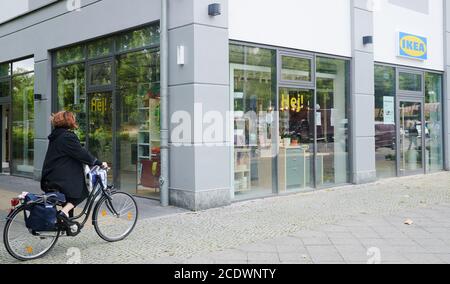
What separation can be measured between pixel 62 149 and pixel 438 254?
4564mm

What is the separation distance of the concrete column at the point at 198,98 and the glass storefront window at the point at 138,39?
653mm

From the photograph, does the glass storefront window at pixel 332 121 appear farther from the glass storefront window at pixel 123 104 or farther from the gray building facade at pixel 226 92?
the glass storefront window at pixel 123 104

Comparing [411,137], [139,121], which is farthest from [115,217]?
[411,137]

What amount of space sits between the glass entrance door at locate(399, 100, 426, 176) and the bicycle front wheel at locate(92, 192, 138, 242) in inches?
350

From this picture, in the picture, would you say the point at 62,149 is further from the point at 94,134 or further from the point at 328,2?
the point at 328,2

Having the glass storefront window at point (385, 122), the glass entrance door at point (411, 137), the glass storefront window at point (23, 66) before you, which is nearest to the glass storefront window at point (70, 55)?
the glass storefront window at point (23, 66)

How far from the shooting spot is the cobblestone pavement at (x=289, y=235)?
18.2ft

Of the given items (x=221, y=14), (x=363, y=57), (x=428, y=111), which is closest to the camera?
(x=221, y=14)

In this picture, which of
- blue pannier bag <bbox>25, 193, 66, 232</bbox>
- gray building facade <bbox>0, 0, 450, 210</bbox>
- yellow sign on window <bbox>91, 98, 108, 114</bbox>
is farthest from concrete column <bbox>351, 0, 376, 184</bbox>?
blue pannier bag <bbox>25, 193, 66, 232</bbox>

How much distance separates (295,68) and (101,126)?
435cm

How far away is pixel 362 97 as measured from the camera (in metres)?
11.4

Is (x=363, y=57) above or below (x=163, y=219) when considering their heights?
above

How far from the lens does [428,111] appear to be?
1390 cm
